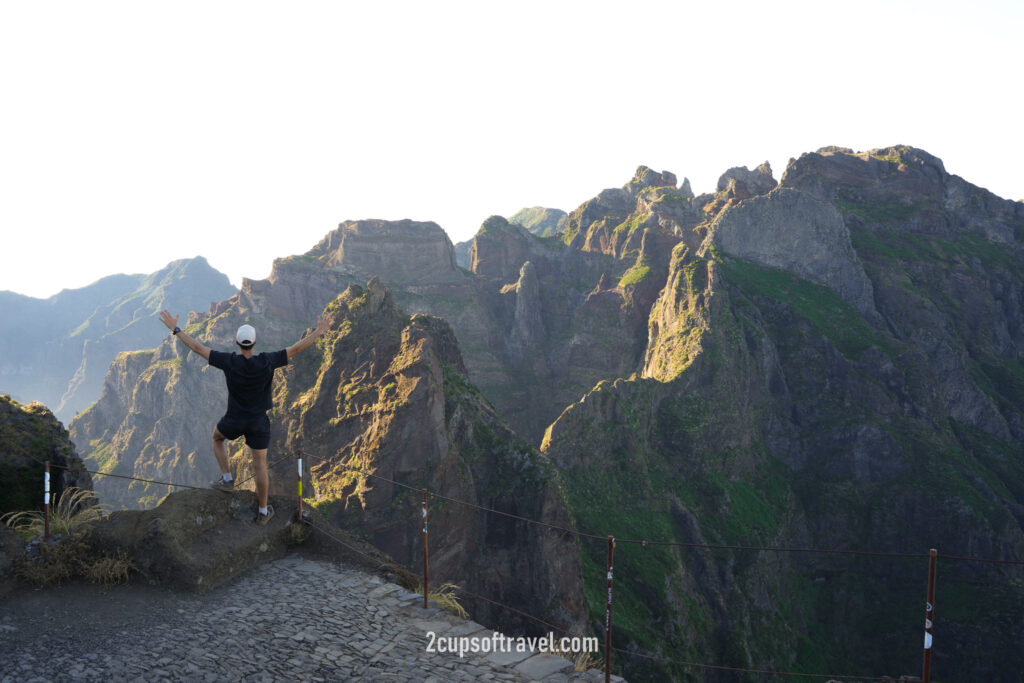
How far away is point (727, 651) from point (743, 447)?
24.1 metres

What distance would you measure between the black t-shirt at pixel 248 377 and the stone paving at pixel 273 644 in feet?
9.90

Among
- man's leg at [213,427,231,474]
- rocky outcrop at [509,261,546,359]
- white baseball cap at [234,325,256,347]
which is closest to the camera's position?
white baseball cap at [234,325,256,347]

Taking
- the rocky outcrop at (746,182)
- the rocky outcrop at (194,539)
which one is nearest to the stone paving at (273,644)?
the rocky outcrop at (194,539)

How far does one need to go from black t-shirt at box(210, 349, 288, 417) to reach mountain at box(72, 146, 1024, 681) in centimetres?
2285

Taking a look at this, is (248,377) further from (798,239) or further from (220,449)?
(798,239)

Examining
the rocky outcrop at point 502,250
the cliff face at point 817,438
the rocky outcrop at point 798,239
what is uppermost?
the rocky outcrop at point 502,250

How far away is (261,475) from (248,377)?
2.02 m

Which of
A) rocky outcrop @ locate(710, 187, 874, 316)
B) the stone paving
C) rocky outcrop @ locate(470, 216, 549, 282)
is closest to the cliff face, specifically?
rocky outcrop @ locate(710, 187, 874, 316)

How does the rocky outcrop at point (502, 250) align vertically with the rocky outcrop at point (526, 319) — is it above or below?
above

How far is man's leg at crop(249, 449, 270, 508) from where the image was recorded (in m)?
10.3

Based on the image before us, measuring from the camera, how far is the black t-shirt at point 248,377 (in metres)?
9.70
